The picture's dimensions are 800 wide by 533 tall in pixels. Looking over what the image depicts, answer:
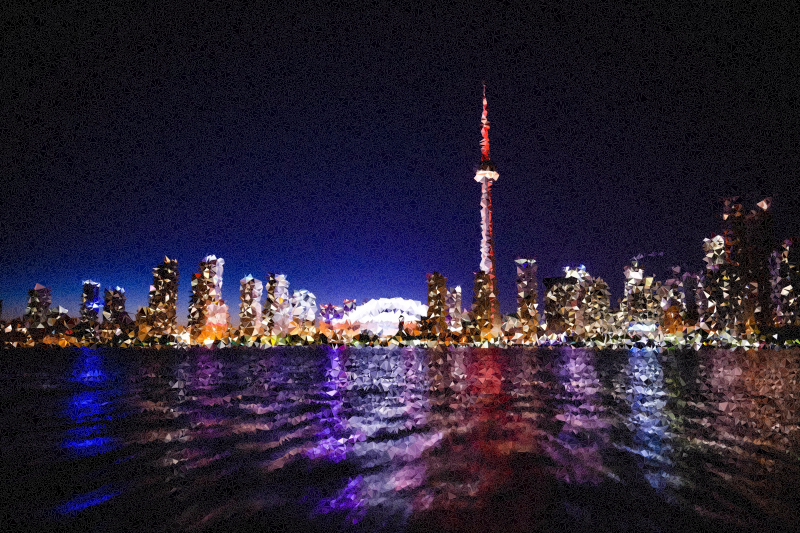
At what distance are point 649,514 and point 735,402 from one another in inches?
749

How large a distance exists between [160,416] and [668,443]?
54.1 feet

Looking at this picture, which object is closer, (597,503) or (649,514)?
(649,514)

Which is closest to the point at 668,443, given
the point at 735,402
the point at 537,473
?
the point at 537,473

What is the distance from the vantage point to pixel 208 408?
61.8 ft

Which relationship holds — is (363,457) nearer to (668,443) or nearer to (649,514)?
(649,514)

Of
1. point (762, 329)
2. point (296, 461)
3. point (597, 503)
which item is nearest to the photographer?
point (597, 503)

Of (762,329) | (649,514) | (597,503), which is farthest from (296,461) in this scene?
(762,329)

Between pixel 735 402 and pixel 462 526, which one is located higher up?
pixel 462 526

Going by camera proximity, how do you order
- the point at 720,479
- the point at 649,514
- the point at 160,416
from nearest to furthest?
the point at 649,514 → the point at 720,479 → the point at 160,416

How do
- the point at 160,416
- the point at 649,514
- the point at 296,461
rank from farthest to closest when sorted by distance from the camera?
the point at 160,416
the point at 296,461
the point at 649,514

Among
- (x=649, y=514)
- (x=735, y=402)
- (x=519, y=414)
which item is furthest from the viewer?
(x=735, y=402)

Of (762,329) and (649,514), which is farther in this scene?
(762,329)

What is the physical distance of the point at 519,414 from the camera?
17578mm

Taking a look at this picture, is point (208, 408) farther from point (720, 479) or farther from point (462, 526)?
point (720, 479)
